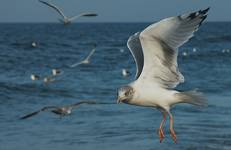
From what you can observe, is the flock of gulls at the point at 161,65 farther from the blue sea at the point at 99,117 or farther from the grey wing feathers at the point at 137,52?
the blue sea at the point at 99,117

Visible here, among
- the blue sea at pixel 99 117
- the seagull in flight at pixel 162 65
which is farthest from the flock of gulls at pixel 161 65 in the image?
the blue sea at pixel 99 117

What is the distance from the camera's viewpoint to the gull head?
7234 mm

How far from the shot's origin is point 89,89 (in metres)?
19.3

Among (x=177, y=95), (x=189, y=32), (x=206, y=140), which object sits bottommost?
(x=206, y=140)

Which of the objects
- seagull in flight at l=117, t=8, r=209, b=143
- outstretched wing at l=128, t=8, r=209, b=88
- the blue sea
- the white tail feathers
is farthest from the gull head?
the blue sea

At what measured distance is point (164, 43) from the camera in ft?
24.8

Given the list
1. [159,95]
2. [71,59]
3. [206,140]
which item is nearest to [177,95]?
[159,95]

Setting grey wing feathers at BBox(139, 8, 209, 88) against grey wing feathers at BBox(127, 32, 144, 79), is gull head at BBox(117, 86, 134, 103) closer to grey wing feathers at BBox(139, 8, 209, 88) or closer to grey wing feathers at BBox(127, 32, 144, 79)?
grey wing feathers at BBox(139, 8, 209, 88)

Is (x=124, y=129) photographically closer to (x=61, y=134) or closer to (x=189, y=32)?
(x=61, y=134)

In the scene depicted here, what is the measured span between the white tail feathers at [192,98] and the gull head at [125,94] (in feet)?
1.99

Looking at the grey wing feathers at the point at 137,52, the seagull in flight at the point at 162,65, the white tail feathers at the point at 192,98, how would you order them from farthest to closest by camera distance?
the grey wing feathers at the point at 137,52
the white tail feathers at the point at 192,98
the seagull in flight at the point at 162,65

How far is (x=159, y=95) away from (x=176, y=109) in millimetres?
7313

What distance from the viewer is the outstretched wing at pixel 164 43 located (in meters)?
7.41

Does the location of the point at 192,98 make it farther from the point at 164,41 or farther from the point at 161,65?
the point at 164,41
